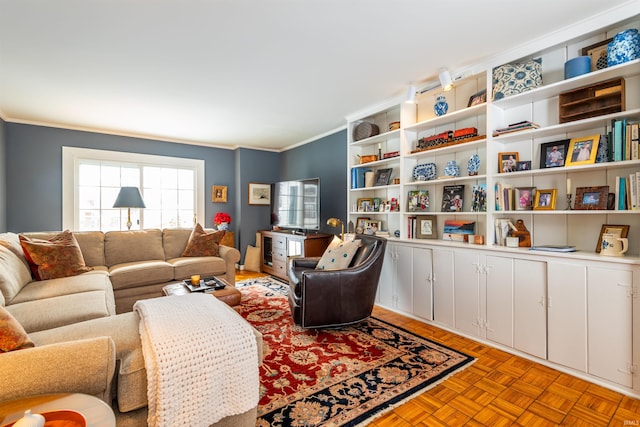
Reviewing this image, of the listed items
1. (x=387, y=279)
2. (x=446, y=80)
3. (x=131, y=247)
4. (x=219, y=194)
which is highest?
(x=446, y=80)

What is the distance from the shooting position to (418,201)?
3.23 m

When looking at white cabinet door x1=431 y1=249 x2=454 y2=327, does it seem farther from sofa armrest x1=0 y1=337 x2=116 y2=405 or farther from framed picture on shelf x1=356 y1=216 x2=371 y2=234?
sofa armrest x1=0 y1=337 x2=116 y2=405

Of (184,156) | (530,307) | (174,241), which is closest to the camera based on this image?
(530,307)

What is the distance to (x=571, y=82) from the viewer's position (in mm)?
2098

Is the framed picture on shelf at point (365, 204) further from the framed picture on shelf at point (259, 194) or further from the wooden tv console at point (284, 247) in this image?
the framed picture on shelf at point (259, 194)

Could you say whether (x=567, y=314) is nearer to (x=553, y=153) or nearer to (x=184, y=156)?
(x=553, y=153)

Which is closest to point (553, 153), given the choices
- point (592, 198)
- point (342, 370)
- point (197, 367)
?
point (592, 198)

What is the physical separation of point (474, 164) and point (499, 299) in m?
1.22

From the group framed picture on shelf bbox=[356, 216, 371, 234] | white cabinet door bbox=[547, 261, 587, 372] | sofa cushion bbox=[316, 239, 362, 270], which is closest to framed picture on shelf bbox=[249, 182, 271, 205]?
framed picture on shelf bbox=[356, 216, 371, 234]

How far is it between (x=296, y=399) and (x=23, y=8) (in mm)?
2949

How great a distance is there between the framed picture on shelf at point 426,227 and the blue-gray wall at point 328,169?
56.0 inches

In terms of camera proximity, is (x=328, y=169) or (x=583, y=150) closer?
(x=583, y=150)

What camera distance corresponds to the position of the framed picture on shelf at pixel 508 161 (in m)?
2.48

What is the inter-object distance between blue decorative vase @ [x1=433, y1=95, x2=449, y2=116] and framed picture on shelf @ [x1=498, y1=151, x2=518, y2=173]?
739 millimetres
